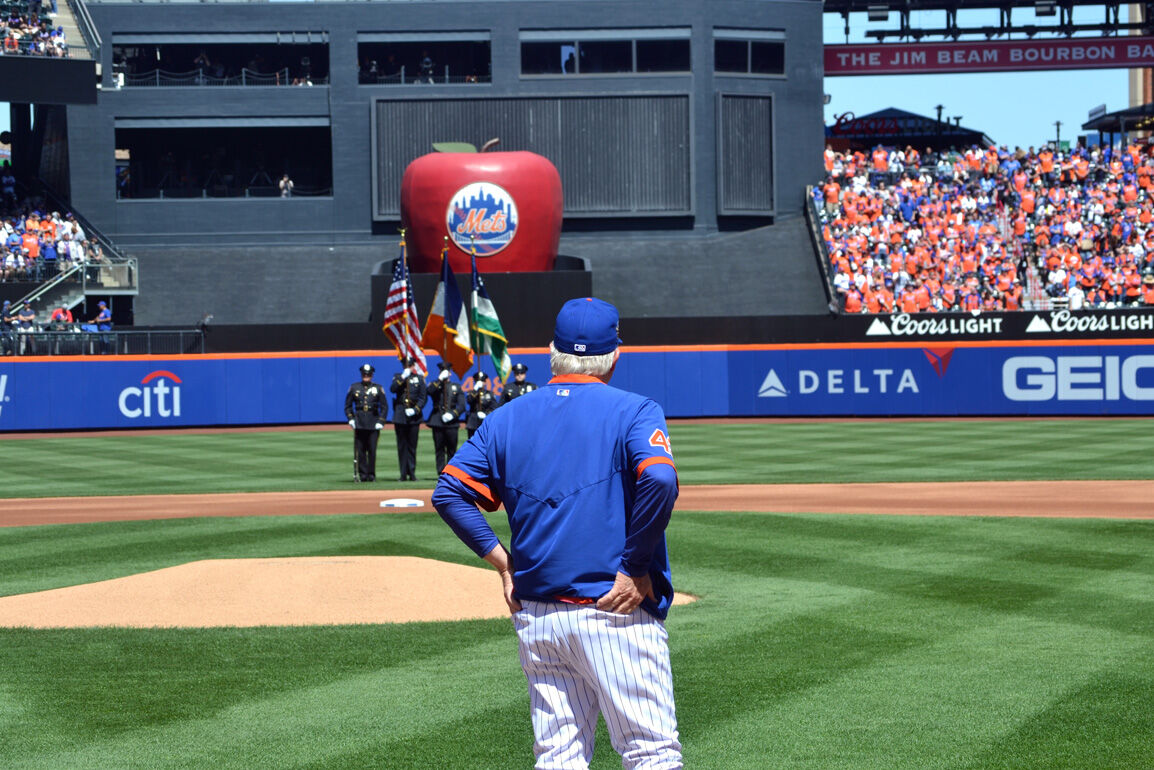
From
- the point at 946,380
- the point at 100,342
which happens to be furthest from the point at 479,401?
the point at 946,380

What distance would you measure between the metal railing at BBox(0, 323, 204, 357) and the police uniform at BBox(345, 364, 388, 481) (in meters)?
15.6

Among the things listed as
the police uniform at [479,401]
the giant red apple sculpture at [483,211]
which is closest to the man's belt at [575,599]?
the police uniform at [479,401]

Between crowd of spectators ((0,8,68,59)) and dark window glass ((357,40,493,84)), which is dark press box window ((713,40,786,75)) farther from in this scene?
crowd of spectators ((0,8,68,59))

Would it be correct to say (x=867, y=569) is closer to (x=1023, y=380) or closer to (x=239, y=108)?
(x=1023, y=380)

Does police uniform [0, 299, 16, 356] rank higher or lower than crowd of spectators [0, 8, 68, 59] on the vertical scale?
lower

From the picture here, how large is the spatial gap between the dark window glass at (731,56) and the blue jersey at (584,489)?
48.5 meters

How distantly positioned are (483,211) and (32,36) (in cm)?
1722

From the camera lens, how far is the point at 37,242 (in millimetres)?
43094

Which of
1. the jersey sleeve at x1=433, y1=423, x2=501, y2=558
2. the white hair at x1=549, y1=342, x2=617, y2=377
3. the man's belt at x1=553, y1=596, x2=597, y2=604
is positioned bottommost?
the man's belt at x1=553, y1=596, x2=597, y2=604

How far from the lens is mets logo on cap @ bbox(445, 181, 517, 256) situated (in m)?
42.4

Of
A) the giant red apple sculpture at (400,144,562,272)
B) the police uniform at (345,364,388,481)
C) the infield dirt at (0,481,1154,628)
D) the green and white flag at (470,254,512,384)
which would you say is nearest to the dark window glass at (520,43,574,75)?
the giant red apple sculpture at (400,144,562,272)

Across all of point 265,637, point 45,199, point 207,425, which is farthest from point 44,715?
point 45,199

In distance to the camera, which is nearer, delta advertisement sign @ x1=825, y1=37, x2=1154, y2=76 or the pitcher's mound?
the pitcher's mound

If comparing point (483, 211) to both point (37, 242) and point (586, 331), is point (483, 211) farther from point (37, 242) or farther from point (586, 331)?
point (586, 331)
